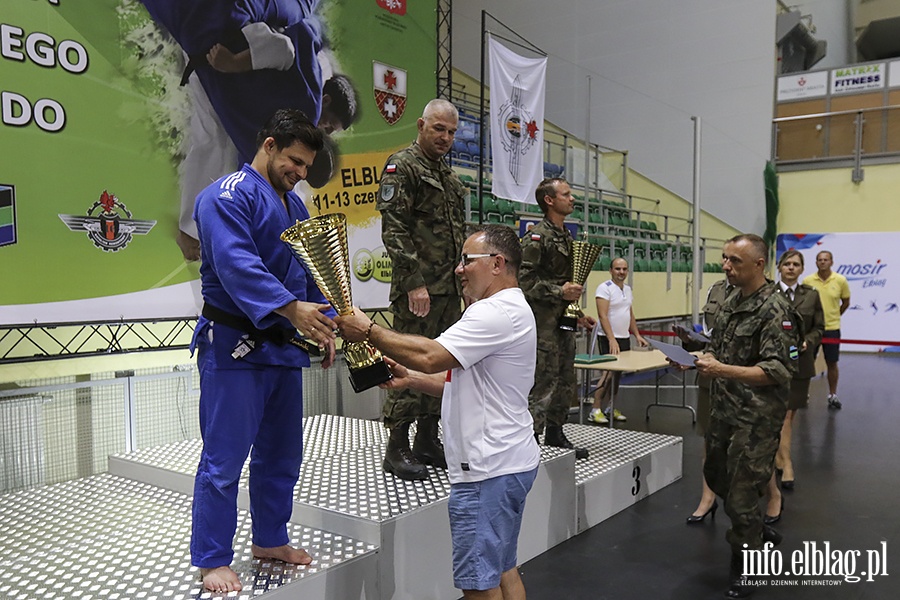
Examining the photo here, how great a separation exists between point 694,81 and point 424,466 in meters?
12.1

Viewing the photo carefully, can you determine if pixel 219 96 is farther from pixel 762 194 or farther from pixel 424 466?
pixel 762 194

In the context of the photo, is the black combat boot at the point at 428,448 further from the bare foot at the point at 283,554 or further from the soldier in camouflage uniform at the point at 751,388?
the soldier in camouflage uniform at the point at 751,388

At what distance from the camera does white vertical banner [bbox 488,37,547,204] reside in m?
6.32

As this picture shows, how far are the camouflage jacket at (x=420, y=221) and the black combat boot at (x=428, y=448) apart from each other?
0.74 metres

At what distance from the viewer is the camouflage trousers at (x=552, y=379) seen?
4289 mm

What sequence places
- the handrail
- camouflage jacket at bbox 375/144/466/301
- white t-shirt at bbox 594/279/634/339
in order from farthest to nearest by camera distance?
the handrail → white t-shirt at bbox 594/279/634/339 → camouflage jacket at bbox 375/144/466/301

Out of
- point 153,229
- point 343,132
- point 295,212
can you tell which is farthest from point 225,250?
point 343,132

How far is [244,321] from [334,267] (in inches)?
14.5

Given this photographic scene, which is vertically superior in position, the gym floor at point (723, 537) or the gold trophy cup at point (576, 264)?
the gold trophy cup at point (576, 264)

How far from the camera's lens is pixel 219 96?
4.67 metres

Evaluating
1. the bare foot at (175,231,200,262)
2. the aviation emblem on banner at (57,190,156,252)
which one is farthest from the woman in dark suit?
the aviation emblem on banner at (57,190,156,252)

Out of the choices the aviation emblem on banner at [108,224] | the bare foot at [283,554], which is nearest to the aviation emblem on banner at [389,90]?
the aviation emblem on banner at [108,224]

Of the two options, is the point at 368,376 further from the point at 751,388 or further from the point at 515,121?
the point at 515,121

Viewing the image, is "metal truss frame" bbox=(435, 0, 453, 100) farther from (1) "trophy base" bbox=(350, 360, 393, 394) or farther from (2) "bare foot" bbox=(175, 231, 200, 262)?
(1) "trophy base" bbox=(350, 360, 393, 394)
